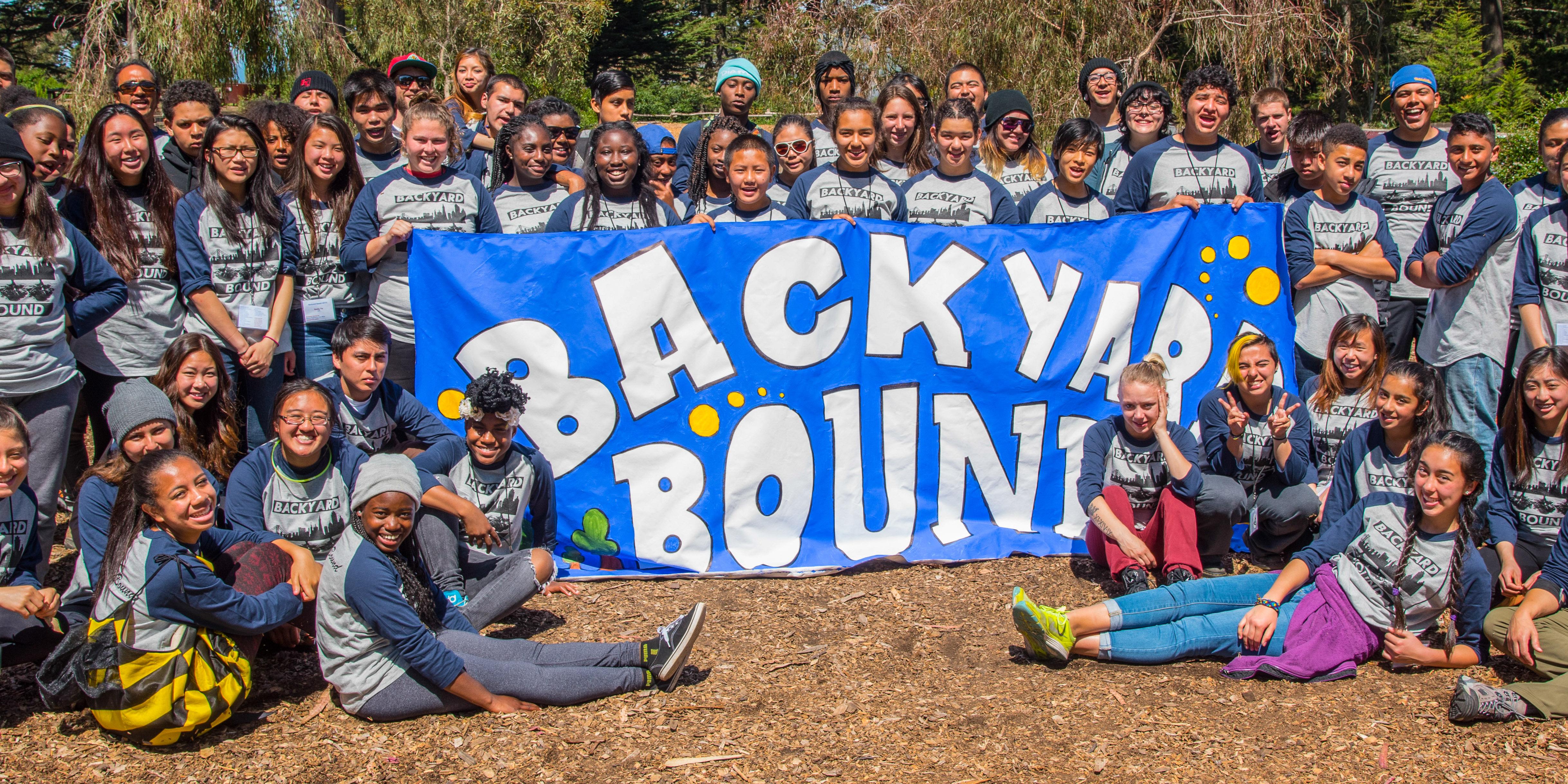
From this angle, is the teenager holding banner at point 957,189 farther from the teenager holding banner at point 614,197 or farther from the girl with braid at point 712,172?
the teenager holding banner at point 614,197

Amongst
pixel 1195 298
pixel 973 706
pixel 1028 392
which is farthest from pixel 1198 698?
pixel 1195 298

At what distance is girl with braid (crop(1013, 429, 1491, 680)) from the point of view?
396 centimetres

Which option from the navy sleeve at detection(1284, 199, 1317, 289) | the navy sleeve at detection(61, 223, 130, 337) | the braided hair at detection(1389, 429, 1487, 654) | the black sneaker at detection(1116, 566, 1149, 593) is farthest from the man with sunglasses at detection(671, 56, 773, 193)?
the braided hair at detection(1389, 429, 1487, 654)

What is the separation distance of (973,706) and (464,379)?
2655 millimetres

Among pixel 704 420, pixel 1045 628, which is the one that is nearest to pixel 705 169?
pixel 704 420

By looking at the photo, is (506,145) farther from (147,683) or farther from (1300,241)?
(1300,241)

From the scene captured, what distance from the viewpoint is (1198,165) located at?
5805mm

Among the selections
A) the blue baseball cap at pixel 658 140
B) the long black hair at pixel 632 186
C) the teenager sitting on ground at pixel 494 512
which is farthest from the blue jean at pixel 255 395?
the blue baseball cap at pixel 658 140

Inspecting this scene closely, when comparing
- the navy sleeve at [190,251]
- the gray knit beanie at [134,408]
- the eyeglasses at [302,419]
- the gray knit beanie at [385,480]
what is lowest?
the gray knit beanie at [385,480]

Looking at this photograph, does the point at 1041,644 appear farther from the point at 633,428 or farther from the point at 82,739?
the point at 82,739

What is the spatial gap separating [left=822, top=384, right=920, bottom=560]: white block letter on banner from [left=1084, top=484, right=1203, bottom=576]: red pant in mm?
948

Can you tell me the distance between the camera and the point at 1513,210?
520cm

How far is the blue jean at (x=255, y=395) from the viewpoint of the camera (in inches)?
191

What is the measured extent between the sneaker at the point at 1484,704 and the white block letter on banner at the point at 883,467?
2.28 meters
